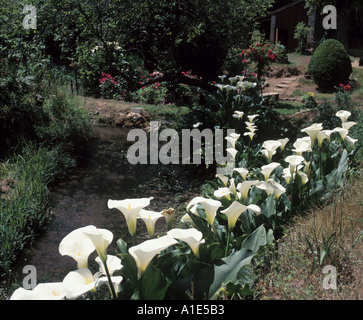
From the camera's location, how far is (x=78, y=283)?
1408 millimetres

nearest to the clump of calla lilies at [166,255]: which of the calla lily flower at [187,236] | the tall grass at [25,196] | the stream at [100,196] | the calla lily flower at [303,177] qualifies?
the calla lily flower at [187,236]

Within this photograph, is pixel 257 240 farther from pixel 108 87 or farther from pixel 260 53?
pixel 108 87

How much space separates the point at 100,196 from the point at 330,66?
907cm

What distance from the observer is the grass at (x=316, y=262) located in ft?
6.15

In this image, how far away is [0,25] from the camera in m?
7.69

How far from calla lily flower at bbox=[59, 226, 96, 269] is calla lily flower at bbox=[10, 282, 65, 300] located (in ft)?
0.44

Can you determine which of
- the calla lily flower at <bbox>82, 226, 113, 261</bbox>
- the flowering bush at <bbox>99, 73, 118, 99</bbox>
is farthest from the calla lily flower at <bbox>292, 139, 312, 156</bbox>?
the flowering bush at <bbox>99, 73, 118, 99</bbox>

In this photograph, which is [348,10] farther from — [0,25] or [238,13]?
[0,25]

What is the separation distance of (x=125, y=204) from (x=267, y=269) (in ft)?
3.34

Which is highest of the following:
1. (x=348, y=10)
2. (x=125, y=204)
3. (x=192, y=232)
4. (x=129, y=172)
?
(x=348, y=10)

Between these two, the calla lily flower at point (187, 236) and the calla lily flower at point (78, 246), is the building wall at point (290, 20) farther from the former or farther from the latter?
the calla lily flower at point (78, 246)

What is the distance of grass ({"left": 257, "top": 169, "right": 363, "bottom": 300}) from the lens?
187 centimetres
